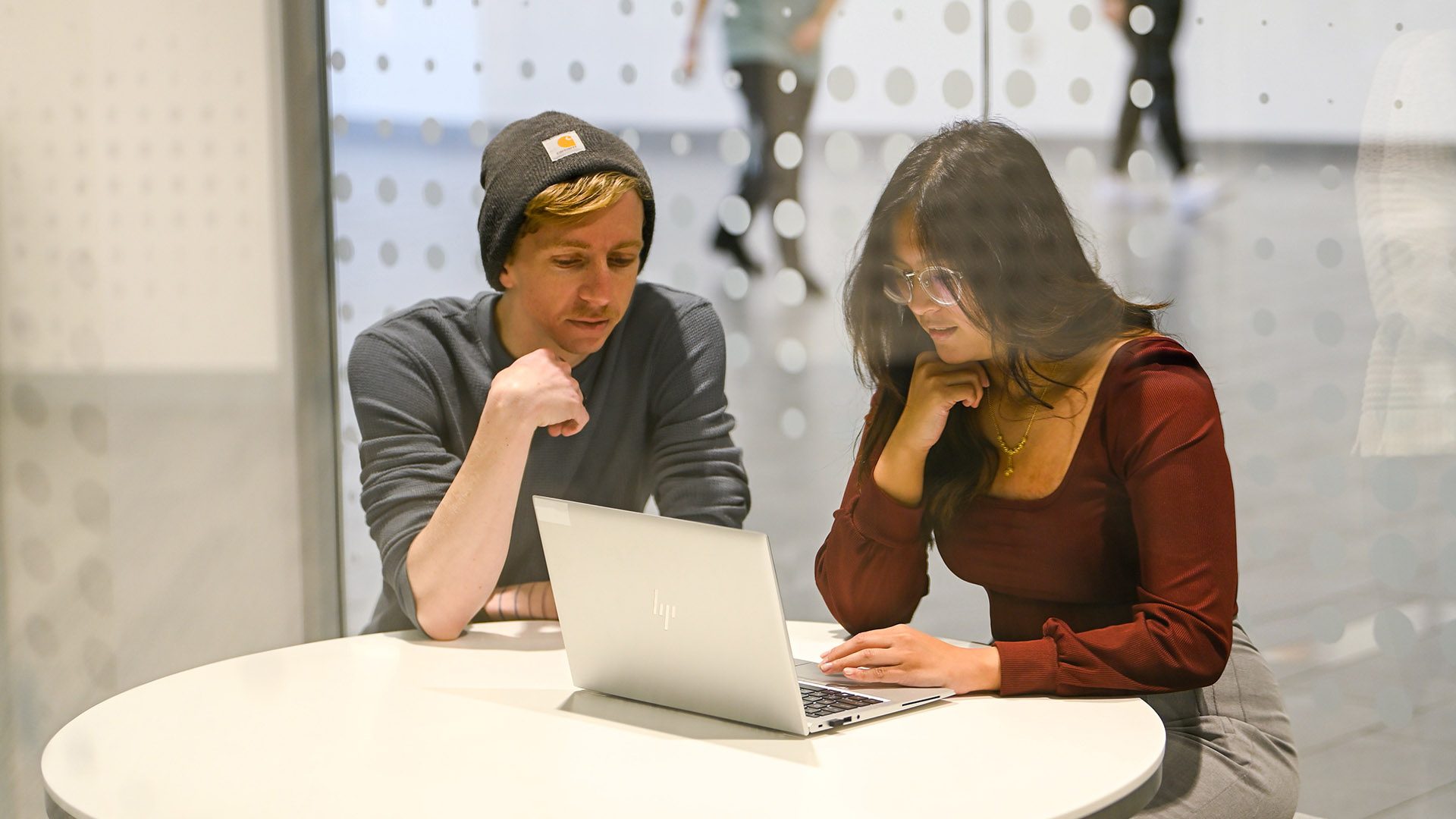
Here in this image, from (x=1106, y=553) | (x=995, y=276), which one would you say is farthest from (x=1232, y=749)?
(x=995, y=276)

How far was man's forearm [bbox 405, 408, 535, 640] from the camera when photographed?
5.17 ft

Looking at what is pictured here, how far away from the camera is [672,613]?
1.17 meters

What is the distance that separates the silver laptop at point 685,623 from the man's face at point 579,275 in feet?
1.96

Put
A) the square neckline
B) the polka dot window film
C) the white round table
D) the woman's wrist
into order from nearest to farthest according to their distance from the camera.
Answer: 1. the white round table
2. the woman's wrist
3. the square neckline
4. the polka dot window film

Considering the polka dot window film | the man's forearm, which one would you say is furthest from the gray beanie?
the polka dot window film

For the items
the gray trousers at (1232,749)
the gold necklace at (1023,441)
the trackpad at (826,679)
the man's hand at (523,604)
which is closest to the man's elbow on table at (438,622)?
the man's hand at (523,604)

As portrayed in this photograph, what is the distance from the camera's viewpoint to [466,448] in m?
1.86

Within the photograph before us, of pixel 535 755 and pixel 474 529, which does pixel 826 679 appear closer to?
pixel 535 755

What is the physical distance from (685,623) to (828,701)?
17 cm

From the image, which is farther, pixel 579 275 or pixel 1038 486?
pixel 579 275

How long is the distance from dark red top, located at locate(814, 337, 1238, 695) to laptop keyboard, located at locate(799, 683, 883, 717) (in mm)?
157

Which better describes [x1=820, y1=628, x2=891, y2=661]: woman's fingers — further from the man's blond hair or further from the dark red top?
the man's blond hair

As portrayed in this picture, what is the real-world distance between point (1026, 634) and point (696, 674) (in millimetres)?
552

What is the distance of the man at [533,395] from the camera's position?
1.63m
